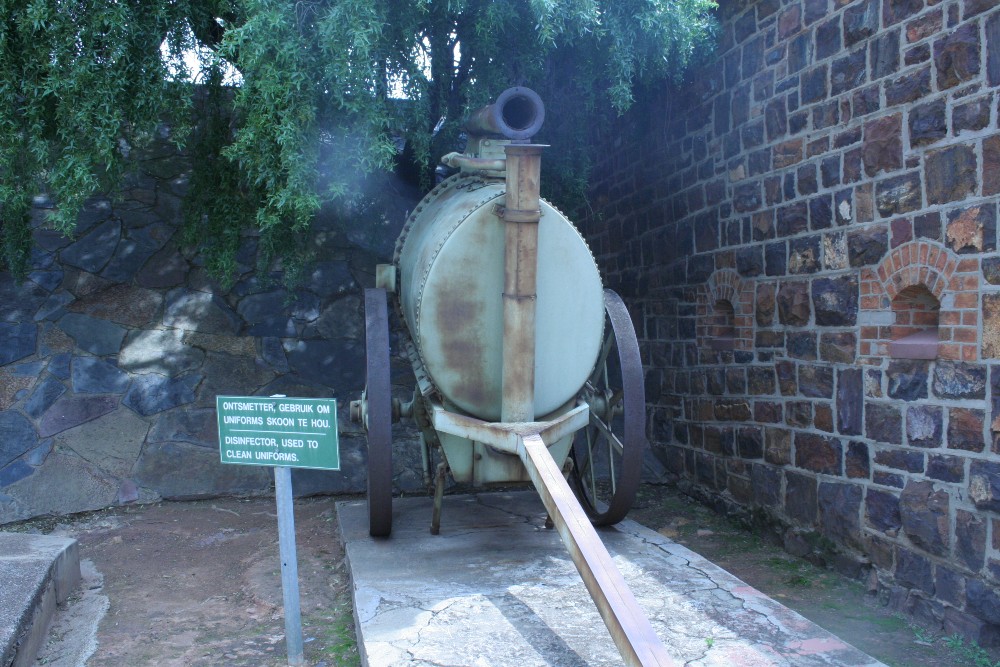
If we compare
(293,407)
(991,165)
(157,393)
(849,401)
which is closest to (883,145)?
(991,165)

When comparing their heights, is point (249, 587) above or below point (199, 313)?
below

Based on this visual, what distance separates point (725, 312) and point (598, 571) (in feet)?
9.67

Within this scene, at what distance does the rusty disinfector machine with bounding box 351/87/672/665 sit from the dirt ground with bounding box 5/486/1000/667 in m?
0.66

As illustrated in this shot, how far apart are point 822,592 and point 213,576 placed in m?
3.03

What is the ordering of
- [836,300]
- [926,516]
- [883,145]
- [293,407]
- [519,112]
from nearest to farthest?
[293,407]
[926,516]
[883,145]
[519,112]
[836,300]

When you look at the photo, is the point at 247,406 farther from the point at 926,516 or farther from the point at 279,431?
the point at 926,516

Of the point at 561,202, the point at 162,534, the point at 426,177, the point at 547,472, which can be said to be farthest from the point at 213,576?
the point at 561,202

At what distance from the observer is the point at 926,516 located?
3545 millimetres

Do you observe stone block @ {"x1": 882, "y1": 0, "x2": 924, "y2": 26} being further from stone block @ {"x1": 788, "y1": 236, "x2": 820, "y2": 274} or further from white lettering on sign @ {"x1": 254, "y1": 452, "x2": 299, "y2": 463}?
white lettering on sign @ {"x1": 254, "y1": 452, "x2": 299, "y2": 463}

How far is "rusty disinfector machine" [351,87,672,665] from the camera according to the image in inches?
139

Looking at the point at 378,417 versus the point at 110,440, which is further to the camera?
the point at 110,440

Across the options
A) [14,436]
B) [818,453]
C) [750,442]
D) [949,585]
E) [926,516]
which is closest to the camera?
[949,585]

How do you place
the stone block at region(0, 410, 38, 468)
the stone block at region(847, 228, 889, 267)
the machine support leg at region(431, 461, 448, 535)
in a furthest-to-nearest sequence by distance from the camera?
the stone block at region(0, 410, 38, 468) → the machine support leg at region(431, 461, 448, 535) → the stone block at region(847, 228, 889, 267)

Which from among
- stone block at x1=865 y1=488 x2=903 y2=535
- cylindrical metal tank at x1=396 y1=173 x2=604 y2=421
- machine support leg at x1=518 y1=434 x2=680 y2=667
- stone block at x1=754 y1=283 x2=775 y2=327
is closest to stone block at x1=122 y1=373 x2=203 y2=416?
cylindrical metal tank at x1=396 y1=173 x2=604 y2=421
